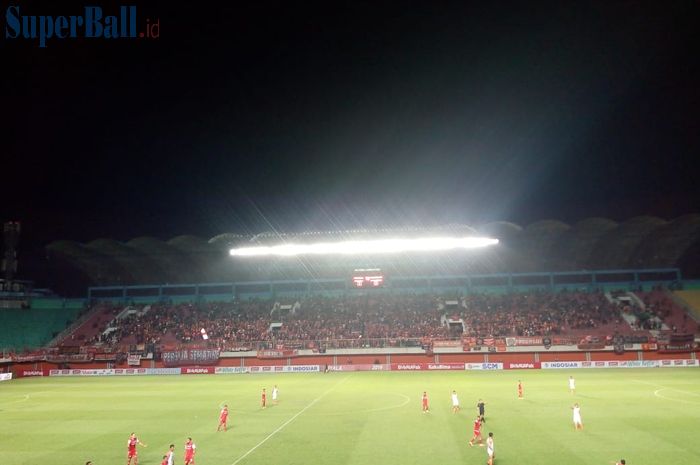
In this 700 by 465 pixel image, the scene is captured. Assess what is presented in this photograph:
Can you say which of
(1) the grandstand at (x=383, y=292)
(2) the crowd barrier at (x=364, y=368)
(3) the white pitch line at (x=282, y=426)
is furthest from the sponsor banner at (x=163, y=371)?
(3) the white pitch line at (x=282, y=426)

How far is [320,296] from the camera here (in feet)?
233

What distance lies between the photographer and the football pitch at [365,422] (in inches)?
790

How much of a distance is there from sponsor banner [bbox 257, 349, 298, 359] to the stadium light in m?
12.7

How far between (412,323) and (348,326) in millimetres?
7740

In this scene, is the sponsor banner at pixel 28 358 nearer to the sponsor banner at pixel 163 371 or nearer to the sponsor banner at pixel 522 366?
the sponsor banner at pixel 163 371

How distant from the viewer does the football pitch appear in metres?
20.1

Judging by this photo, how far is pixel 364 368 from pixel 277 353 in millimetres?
9760

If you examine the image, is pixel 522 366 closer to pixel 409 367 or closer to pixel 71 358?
pixel 409 367

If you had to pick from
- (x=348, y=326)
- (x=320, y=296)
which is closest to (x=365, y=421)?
(x=348, y=326)

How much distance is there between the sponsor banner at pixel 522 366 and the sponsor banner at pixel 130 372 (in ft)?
129

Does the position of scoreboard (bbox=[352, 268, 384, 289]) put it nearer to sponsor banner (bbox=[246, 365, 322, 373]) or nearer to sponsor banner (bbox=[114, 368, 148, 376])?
sponsor banner (bbox=[246, 365, 322, 373])

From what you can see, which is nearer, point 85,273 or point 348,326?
point 348,326

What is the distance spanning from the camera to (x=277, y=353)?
5691 centimetres

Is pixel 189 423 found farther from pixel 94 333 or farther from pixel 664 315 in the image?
pixel 664 315
